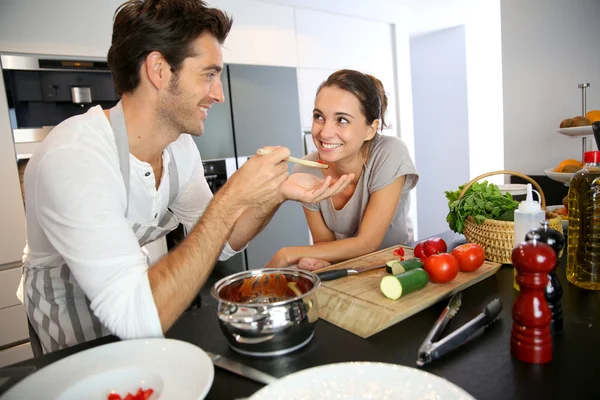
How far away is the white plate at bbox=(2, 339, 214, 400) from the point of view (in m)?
0.67

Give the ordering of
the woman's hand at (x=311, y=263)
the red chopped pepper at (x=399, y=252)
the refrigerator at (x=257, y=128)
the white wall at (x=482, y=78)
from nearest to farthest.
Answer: the red chopped pepper at (x=399, y=252) < the woman's hand at (x=311, y=263) < the refrigerator at (x=257, y=128) < the white wall at (x=482, y=78)

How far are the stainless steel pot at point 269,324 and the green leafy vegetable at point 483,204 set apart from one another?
70cm

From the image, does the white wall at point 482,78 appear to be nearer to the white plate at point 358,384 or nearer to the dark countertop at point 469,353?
the dark countertop at point 469,353

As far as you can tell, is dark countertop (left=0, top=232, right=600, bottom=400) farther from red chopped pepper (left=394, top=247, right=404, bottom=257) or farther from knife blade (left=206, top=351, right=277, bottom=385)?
red chopped pepper (left=394, top=247, right=404, bottom=257)

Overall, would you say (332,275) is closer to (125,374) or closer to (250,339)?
(250,339)

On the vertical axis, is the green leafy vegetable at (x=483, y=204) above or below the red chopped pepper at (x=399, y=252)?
above

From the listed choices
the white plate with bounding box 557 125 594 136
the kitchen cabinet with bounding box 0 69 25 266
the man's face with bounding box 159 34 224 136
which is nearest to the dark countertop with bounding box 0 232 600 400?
the man's face with bounding box 159 34 224 136

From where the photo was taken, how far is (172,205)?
61.2 inches

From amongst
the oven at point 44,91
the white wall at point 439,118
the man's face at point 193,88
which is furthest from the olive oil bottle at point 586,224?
the white wall at point 439,118

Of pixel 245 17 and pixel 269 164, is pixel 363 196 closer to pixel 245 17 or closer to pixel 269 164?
pixel 269 164

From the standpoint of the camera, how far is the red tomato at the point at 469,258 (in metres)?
1.10

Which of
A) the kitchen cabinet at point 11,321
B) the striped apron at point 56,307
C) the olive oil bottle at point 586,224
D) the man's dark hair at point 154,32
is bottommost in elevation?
the kitchen cabinet at point 11,321

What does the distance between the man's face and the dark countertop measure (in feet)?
1.89

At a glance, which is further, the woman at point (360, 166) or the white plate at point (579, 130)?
the white plate at point (579, 130)
